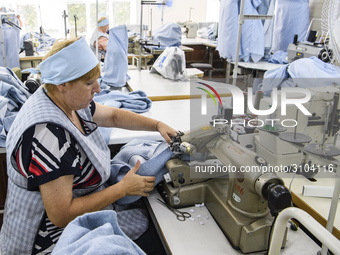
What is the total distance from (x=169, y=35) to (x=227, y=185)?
4180 millimetres

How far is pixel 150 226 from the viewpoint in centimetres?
129

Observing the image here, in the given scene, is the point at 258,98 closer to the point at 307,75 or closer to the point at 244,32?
the point at 307,75

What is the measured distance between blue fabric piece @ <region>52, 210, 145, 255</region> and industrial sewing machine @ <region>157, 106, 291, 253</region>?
1.28ft

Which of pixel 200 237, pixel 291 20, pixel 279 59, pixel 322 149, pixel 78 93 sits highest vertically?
pixel 291 20

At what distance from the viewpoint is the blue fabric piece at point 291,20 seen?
4418 millimetres

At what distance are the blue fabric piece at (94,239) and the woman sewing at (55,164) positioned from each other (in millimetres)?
265

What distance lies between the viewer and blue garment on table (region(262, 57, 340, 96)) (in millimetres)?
2301

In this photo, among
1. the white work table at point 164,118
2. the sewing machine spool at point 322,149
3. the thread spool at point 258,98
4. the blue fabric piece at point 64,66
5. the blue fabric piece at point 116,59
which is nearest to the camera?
the blue fabric piece at point 64,66

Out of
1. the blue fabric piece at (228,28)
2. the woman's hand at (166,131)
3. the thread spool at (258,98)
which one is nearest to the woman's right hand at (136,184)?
the woman's hand at (166,131)

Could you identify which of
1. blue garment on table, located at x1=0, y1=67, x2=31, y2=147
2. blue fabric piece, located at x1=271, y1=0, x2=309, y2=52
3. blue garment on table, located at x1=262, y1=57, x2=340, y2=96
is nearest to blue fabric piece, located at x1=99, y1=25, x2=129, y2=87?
blue garment on table, located at x1=0, y1=67, x2=31, y2=147

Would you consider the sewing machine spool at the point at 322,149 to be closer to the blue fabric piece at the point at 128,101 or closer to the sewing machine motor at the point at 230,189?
the sewing machine motor at the point at 230,189

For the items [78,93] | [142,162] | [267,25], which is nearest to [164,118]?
[142,162]

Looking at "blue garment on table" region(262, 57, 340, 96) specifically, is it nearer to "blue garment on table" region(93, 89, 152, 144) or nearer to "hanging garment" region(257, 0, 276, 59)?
"blue garment on table" region(93, 89, 152, 144)

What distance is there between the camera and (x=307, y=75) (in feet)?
7.82
